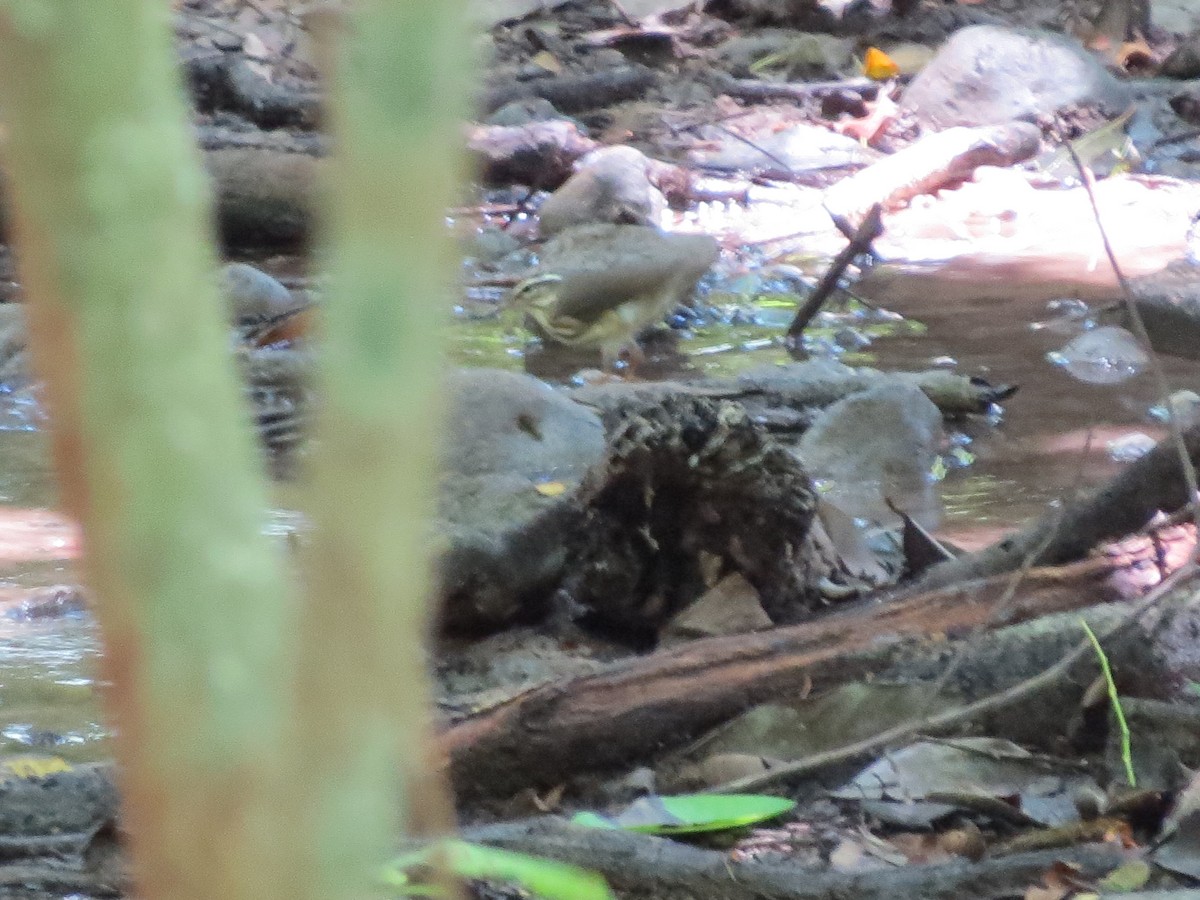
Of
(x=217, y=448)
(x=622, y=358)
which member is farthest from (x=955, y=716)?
(x=622, y=358)

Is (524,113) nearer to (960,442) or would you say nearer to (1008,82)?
(1008,82)

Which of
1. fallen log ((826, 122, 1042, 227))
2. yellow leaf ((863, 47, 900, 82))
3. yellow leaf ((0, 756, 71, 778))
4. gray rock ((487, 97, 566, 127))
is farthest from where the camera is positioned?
yellow leaf ((863, 47, 900, 82))

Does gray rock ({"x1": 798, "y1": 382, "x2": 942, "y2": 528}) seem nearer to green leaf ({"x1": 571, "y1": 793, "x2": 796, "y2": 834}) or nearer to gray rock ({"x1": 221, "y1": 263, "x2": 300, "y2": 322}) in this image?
green leaf ({"x1": 571, "y1": 793, "x2": 796, "y2": 834})

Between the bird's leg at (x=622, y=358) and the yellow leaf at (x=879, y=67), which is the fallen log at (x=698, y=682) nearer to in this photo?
the bird's leg at (x=622, y=358)

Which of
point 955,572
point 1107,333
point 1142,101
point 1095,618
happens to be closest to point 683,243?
point 1107,333

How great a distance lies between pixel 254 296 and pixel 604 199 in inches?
Result: 87.8

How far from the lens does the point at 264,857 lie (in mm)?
703

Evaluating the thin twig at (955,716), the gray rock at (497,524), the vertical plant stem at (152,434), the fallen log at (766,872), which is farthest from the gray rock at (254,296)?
the vertical plant stem at (152,434)

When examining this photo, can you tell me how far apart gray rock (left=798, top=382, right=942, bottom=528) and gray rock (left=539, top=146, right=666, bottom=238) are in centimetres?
359

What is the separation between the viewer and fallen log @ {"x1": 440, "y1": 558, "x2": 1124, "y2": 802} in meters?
2.31

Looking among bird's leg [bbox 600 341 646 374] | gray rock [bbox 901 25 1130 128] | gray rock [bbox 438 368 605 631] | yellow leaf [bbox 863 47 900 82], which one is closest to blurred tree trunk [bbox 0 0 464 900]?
gray rock [bbox 438 368 605 631]

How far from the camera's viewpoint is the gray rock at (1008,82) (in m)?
10.4

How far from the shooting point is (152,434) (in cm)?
70

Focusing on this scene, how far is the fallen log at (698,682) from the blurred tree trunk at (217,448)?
1582mm
